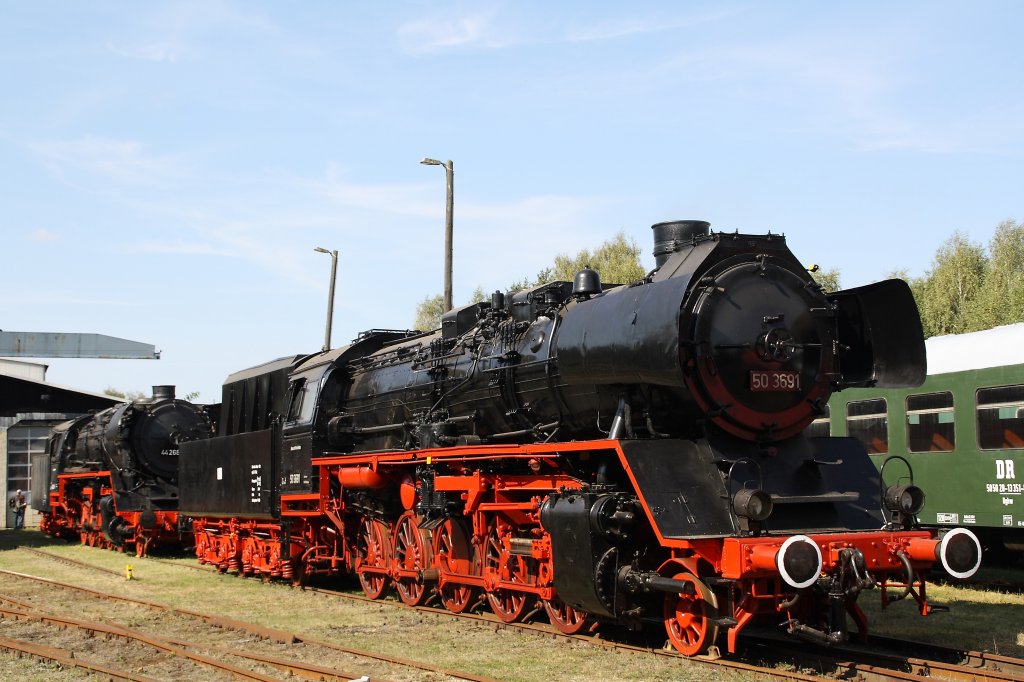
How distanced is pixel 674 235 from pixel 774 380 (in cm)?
185

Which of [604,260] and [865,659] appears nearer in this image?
[865,659]

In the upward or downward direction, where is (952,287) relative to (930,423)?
upward

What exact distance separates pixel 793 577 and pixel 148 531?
60.3 feet

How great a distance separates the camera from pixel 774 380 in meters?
9.20

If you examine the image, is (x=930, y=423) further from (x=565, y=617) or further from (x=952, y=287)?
(x=952, y=287)

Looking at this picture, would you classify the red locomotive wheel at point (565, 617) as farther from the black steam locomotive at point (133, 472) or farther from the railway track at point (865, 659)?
the black steam locomotive at point (133, 472)

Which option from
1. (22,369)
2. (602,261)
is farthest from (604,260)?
(22,369)

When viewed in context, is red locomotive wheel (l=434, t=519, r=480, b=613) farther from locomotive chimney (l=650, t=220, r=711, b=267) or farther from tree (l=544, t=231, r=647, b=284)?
tree (l=544, t=231, r=647, b=284)

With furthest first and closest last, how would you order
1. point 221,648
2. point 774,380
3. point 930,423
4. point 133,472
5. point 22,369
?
point 22,369
point 133,472
point 930,423
point 221,648
point 774,380

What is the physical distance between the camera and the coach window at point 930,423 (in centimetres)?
1445

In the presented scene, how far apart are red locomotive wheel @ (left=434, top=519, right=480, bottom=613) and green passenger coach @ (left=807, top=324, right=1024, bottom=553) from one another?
4.70 metres

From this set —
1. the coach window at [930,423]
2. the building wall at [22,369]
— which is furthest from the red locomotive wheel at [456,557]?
the building wall at [22,369]

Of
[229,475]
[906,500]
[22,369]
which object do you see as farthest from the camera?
[22,369]

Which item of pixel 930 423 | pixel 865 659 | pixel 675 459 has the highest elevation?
pixel 930 423
